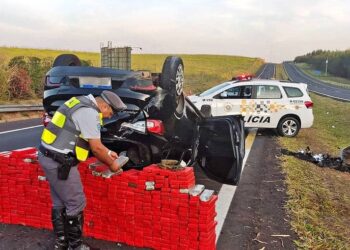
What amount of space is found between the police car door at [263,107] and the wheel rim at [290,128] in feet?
1.08

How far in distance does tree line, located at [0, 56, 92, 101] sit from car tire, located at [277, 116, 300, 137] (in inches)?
400

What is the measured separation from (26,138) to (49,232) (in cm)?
688

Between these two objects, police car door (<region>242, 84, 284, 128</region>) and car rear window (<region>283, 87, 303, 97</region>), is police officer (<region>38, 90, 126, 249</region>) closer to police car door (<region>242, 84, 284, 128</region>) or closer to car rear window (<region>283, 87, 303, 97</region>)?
police car door (<region>242, 84, 284, 128</region>)

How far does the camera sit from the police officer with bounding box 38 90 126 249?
12.3 ft

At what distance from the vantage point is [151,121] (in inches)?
218

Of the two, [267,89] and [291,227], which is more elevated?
[267,89]

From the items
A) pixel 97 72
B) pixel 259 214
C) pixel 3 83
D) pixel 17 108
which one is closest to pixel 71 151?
pixel 97 72

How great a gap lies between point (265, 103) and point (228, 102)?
1075mm

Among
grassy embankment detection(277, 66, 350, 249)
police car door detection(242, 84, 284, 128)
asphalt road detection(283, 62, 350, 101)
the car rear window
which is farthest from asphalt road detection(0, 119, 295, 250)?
asphalt road detection(283, 62, 350, 101)

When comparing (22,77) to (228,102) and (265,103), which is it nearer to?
(228,102)

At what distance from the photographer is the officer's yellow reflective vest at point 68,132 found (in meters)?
3.75

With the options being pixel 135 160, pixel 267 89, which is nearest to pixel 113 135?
pixel 135 160

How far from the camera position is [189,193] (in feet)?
13.4

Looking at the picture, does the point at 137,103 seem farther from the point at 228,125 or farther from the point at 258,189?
the point at 258,189
